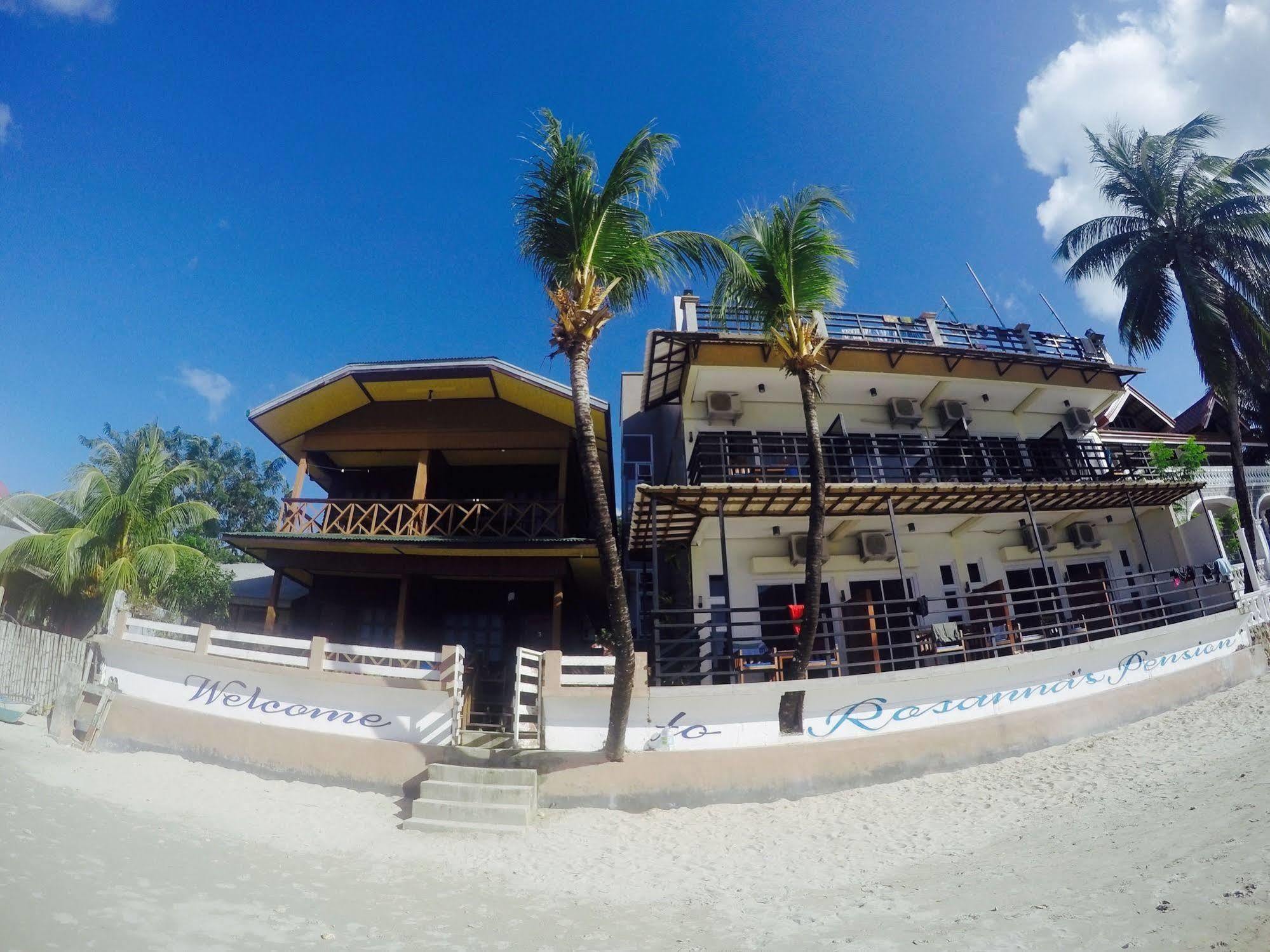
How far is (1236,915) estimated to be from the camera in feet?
14.4

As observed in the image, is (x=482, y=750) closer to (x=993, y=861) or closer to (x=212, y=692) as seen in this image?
(x=212, y=692)

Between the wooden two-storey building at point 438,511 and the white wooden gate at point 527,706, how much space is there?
3.25 m

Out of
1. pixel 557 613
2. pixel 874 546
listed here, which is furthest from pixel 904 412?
pixel 557 613

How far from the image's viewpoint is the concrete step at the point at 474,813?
778cm

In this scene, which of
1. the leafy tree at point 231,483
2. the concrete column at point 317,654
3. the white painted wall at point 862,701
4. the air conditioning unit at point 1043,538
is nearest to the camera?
the white painted wall at point 862,701

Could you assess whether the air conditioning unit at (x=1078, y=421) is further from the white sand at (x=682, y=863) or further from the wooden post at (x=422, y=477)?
the wooden post at (x=422, y=477)

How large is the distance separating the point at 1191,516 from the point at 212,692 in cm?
2132

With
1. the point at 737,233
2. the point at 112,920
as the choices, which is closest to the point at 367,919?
the point at 112,920

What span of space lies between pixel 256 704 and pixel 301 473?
6.69 meters

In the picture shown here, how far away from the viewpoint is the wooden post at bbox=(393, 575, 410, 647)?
489 inches

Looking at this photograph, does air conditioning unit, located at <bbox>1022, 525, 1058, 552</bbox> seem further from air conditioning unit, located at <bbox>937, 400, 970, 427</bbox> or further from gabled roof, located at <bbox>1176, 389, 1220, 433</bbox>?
gabled roof, located at <bbox>1176, 389, 1220, 433</bbox>

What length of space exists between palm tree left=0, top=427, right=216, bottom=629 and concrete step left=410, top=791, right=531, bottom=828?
9936mm

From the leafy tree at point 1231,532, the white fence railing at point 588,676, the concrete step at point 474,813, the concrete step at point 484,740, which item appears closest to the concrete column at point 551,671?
the white fence railing at point 588,676

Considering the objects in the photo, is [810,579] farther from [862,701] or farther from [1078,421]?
[1078,421]
